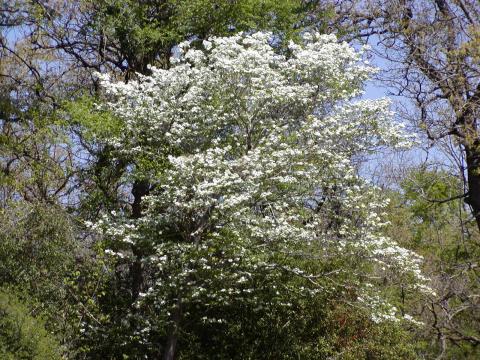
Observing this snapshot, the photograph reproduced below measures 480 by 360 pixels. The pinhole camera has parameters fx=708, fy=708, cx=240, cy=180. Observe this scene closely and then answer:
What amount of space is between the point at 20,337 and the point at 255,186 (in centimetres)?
395

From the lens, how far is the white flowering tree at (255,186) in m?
10.8

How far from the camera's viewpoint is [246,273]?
10.9m

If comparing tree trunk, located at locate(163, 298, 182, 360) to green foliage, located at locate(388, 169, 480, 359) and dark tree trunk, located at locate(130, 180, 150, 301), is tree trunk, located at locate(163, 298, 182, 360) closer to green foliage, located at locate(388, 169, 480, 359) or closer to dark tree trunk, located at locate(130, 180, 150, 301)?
dark tree trunk, located at locate(130, 180, 150, 301)

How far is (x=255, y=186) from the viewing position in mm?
10484

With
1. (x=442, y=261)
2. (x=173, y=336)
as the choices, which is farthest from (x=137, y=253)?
(x=442, y=261)

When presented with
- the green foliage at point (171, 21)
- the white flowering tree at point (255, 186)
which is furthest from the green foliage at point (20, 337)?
the green foliage at point (171, 21)

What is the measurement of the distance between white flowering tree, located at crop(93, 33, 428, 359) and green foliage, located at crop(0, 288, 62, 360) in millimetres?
2248

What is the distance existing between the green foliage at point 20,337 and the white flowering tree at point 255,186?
225cm

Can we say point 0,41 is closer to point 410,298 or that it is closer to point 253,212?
point 253,212

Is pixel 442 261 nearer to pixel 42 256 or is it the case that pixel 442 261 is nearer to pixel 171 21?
pixel 171 21

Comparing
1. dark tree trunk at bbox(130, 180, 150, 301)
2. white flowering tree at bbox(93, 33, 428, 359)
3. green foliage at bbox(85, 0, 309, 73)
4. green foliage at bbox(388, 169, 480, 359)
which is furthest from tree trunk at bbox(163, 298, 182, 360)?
green foliage at bbox(85, 0, 309, 73)

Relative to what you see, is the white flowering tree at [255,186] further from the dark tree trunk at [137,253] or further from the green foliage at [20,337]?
the green foliage at [20,337]

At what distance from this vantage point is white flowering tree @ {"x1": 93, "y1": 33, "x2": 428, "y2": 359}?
35.4ft

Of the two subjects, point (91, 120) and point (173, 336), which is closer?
point (173, 336)
